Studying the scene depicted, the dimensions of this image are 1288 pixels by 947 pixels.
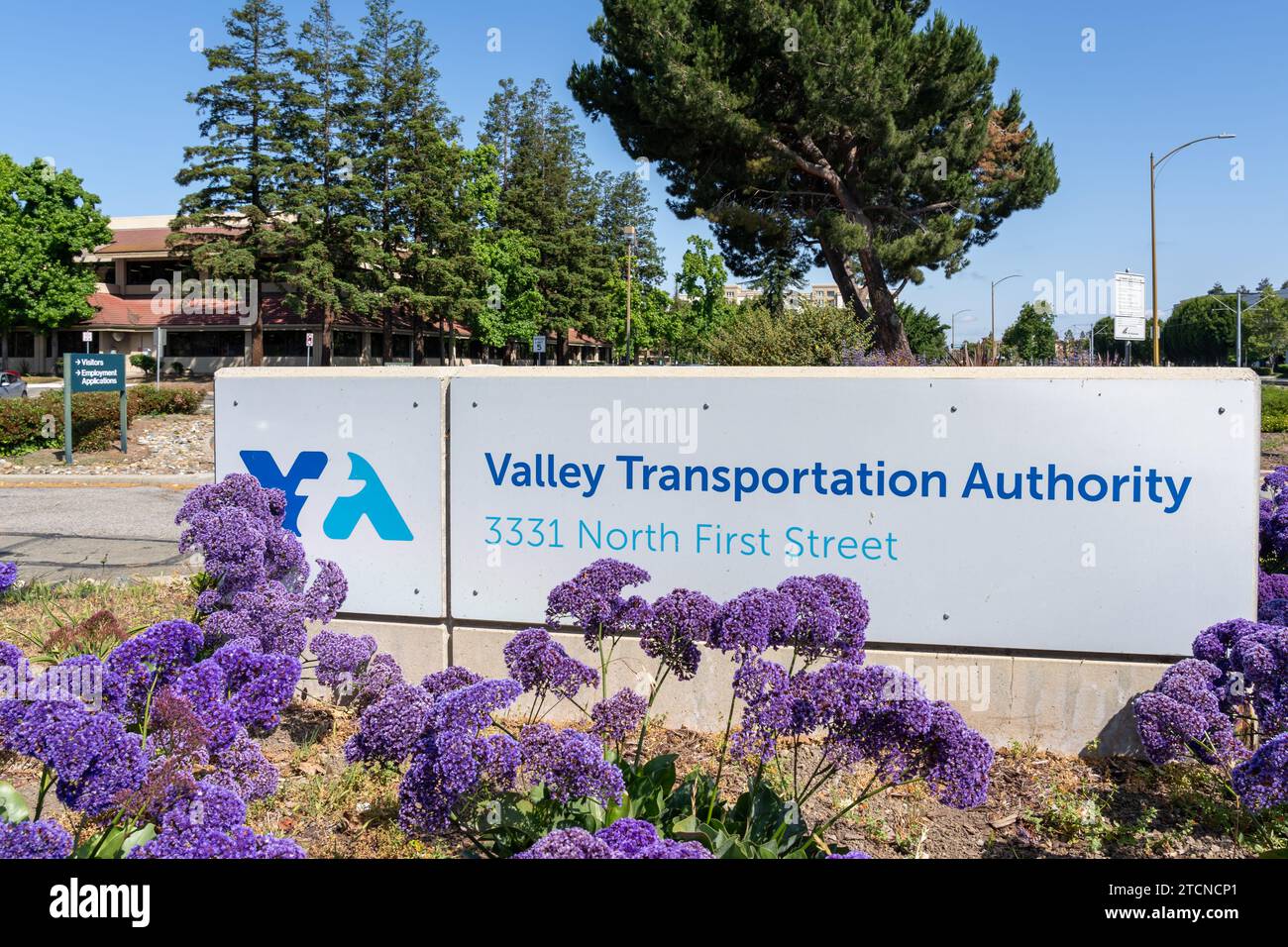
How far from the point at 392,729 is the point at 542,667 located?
23.9 inches

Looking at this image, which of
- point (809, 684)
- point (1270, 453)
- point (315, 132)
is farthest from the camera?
point (315, 132)

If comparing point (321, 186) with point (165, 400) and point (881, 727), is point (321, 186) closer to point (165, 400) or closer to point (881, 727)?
point (165, 400)

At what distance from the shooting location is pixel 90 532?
402 inches

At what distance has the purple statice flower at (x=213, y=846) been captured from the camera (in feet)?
7.09

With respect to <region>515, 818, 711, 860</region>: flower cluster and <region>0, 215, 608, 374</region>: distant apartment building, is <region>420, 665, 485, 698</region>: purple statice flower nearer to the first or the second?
<region>515, 818, 711, 860</region>: flower cluster

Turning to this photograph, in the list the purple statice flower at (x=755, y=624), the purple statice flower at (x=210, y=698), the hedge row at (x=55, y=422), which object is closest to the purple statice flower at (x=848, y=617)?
the purple statice flower at (x=755, y=624)

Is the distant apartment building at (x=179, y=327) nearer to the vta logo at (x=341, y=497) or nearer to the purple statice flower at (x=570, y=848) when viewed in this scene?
the vta logo at (x=341, y=497)

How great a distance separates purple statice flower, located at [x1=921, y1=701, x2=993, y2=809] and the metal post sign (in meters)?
17.7

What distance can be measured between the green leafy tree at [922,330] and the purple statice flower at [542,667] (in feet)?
153

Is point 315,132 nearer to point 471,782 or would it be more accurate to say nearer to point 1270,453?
point 1270,453

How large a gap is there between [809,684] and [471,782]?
0.91 metres

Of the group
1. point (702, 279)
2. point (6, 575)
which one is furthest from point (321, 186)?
point (6, 575)

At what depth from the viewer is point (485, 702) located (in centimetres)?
257
